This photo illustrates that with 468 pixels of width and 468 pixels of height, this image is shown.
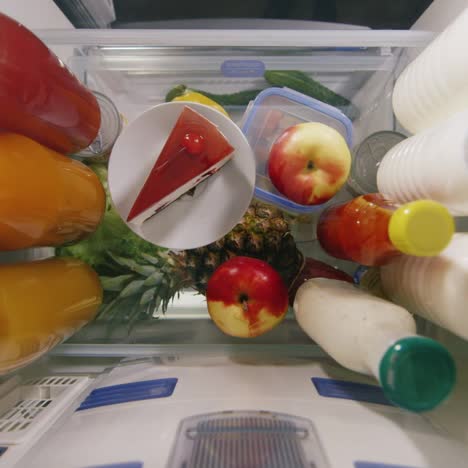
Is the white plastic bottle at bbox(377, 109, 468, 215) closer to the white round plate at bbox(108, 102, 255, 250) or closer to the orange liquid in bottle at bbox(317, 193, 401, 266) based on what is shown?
the orange liquid in bottle at bbox(317, 193, 401, 266)

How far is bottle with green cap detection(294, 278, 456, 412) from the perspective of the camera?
1.18ft

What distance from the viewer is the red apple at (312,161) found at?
62cm

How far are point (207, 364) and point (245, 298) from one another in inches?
5.0

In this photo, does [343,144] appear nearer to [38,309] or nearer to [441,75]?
[441,75]

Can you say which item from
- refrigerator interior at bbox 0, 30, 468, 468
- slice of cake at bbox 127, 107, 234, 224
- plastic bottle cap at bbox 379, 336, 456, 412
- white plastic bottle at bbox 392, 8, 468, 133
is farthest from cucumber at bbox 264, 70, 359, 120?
plastic bottle cap at bbox 379, 336, 456, 412

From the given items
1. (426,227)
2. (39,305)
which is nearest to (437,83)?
(426,227)

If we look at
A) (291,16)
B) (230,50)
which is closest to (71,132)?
(230,50)

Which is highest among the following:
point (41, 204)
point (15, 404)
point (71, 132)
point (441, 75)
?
point (441, 75)

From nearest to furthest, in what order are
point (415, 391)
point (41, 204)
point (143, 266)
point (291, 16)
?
point (415, 391)
point (41, 204)
point (143, 266)
point (291, 16)

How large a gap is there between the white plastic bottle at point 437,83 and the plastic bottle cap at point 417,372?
1.15 feet

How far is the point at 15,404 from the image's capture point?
653mm

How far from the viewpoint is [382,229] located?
52cm

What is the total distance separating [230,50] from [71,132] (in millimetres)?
384

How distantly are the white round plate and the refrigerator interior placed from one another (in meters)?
0.21
